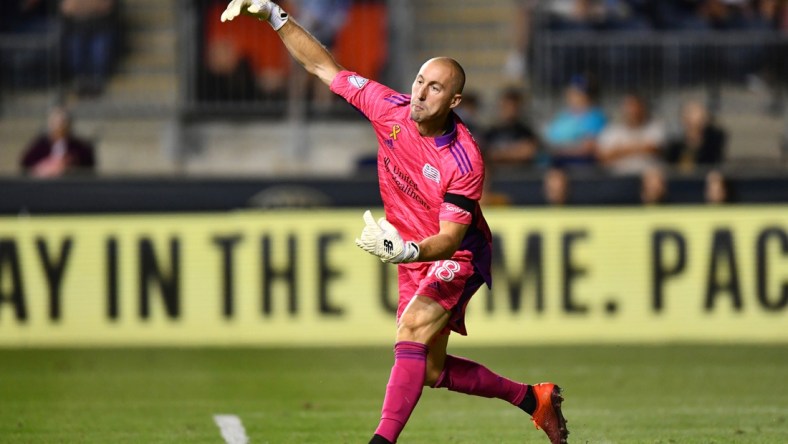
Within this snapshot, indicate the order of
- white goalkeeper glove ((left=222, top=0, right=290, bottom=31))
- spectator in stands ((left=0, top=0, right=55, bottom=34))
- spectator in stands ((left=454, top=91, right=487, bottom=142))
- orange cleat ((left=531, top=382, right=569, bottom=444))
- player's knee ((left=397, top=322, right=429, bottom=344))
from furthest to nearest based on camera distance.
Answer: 1. spectator in stands ((left=0, top=0, right=55, bottom=34))
2. spectator in stands ((left=454, top=91, right=487, bottom=142))
3. orange cleat ((left=531, top=382, right=569, bottom=444))
4. white goalkeeper glove ((left=222, top=0, right=290, bottom=31))
5. player's knee ((left=397, top=322, right=429, bottom=344))

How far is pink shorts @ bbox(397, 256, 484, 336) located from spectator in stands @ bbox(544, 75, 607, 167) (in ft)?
29.4

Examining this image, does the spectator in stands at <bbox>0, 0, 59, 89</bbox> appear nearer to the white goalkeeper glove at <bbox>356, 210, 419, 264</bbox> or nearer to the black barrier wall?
the black barrier wall

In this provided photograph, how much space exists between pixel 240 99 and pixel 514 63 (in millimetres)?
3605

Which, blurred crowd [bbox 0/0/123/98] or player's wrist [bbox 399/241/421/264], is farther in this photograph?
blurred crowd [bbox 0/0/123/98]

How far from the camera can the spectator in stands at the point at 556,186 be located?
1467 cm

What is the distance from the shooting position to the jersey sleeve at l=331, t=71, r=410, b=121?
7098mm

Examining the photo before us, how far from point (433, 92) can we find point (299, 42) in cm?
103

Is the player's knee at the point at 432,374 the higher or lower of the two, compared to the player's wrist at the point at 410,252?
lower

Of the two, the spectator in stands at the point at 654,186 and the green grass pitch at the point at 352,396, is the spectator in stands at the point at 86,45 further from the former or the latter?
the spectator in stands at the point at 654,186

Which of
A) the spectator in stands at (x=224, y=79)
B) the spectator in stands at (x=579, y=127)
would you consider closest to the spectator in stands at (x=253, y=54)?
the spectator in stands at (x=224, y=79)

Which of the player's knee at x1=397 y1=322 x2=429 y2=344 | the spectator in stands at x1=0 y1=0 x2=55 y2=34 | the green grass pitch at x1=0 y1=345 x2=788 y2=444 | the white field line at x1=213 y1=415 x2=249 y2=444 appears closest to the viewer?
the player's knee at x1=397 y1=322 x2=429 y2=344

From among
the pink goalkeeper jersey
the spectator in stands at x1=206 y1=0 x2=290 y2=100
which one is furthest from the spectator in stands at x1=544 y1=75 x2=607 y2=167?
the pink goalkeeper jersey

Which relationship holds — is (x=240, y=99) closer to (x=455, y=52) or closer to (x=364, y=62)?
(x=364, y=62)

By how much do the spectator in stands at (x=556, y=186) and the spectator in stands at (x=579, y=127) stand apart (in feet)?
3.39
